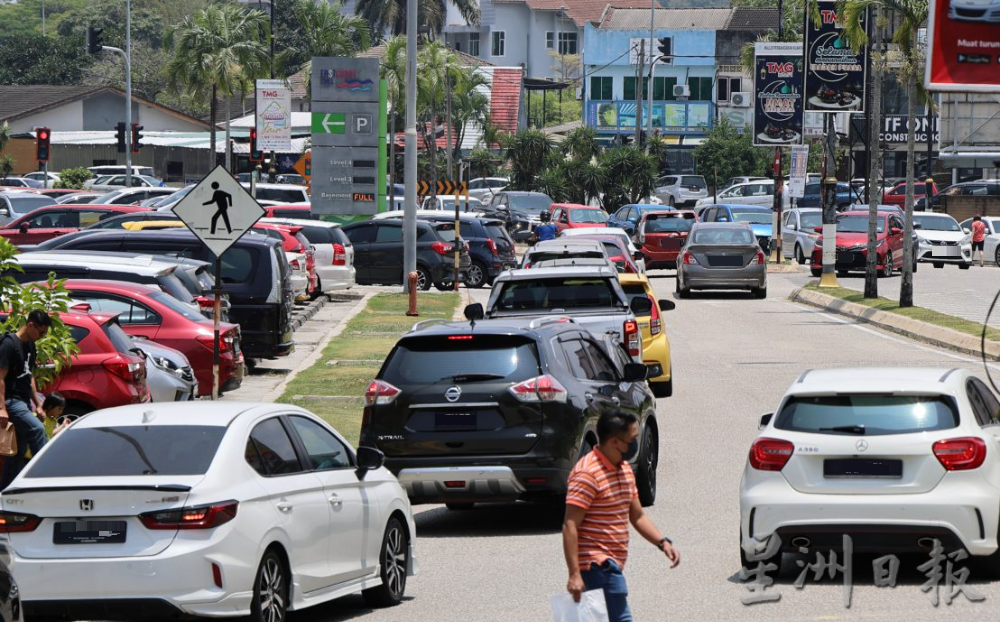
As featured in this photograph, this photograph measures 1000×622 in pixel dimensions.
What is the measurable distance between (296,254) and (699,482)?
17166mm

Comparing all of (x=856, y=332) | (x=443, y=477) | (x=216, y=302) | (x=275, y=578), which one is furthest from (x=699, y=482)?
(x=856, y=332)

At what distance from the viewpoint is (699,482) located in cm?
1527

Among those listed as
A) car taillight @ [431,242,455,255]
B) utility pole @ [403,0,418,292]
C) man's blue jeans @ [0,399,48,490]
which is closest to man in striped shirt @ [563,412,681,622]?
man's blue jeans @ [0,399,48,490]

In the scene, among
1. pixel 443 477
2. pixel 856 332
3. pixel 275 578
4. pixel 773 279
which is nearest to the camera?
pixel 275 578

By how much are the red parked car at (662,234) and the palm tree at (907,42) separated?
38.0ft

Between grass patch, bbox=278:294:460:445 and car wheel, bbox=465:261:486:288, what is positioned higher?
car wheel, bbox=465:261:486:288

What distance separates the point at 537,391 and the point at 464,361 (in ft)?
2.19

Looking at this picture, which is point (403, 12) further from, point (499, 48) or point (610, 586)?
point (610, 586)

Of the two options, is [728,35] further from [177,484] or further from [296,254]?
[177,484]

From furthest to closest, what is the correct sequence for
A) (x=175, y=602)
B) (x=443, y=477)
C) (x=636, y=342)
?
(x=636, y=342) → (x=443, y=477) → (x=175, y=602)

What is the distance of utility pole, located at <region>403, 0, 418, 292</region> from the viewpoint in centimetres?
3669

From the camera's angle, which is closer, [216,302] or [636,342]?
[216,302]

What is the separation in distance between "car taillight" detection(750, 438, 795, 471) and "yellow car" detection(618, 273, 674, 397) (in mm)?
10115

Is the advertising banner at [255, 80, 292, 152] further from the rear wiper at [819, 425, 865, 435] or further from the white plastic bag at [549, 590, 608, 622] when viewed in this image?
the white plastic bag at [549, 590, 608, 622]
